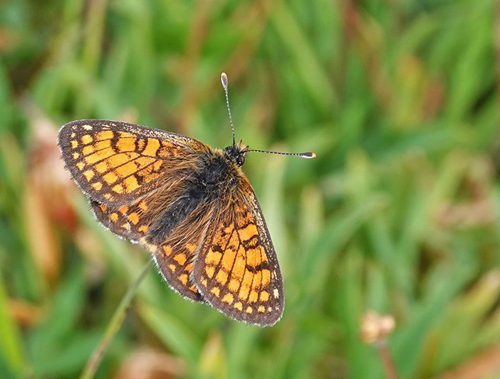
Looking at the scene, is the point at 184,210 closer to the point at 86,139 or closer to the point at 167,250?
the point at 167,250

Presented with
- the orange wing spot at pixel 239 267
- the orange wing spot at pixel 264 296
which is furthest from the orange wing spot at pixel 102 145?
the orange wing spot at pixel 264 296

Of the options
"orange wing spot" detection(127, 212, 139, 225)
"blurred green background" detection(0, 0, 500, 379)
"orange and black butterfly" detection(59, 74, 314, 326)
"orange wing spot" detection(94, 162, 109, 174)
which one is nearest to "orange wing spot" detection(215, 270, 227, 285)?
"orange and black butterfly" detection(59, 74, 314, 326)

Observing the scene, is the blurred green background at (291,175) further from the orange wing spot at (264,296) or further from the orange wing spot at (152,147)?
the orange wing spot at (264,296)

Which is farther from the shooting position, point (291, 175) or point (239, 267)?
point (291, 175)

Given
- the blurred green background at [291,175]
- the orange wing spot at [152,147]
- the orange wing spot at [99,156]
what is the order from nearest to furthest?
the orange wing spot at [99,156]
the orange wing spot at [152,147]
the blurred green background at [291,175]

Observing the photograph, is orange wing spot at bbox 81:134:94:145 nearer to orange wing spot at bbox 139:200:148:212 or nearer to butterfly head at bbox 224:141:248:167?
orange wing spot at bbox 139:200:148:212

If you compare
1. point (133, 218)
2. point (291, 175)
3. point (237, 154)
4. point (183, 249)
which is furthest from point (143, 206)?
point (291, 175)

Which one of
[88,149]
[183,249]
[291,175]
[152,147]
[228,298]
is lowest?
[228,298]
